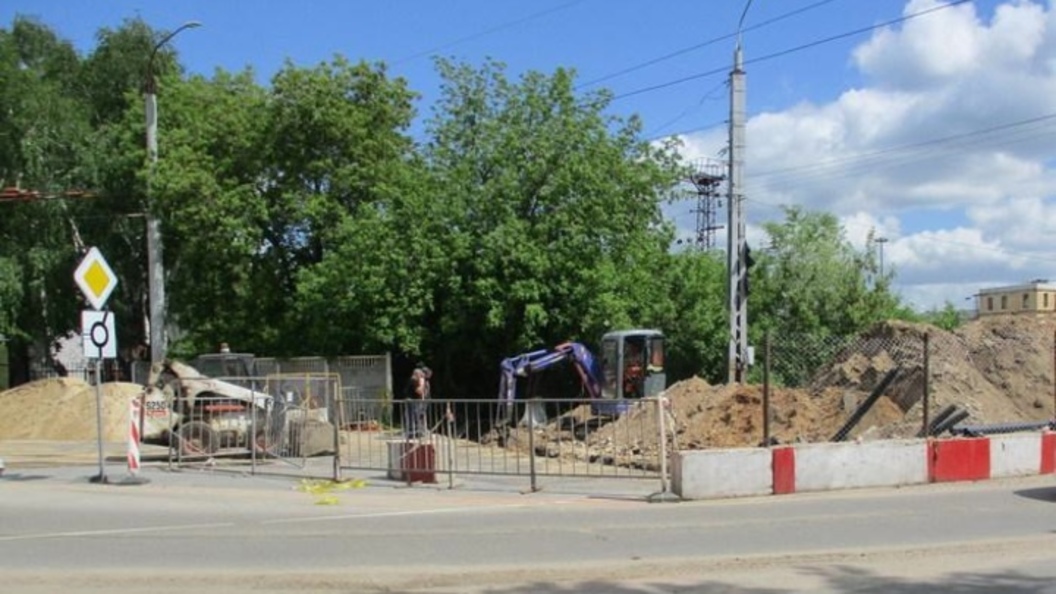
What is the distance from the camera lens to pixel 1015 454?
15.9 m

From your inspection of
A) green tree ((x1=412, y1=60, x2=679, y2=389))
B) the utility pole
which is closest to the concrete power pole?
the utility pole

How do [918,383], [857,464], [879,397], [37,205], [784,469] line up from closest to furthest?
[784,469] < [857,464] < [879,397] < [918,383] < [37,205]

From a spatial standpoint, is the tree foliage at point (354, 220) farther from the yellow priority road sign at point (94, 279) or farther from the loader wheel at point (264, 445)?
the yellow priority road sign at point (94, 279)

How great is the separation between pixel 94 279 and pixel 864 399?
1548 centimetres

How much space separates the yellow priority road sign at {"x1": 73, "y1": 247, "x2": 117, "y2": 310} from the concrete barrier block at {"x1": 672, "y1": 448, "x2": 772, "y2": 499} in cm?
924

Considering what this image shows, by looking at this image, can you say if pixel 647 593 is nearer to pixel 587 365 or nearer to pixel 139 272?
pixel 587 365

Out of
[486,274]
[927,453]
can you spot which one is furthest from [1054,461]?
[486,274]

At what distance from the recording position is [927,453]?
1528 cm

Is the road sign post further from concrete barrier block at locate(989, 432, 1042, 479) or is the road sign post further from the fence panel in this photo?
concrete barrier block at locate(989, 432, 1042, 479)

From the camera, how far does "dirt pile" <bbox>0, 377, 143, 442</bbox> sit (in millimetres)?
27312

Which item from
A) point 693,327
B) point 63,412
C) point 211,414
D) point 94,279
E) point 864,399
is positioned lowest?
point 63,412

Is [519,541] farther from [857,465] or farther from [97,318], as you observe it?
[97,318]

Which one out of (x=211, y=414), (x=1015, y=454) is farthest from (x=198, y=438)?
(x=1015, y=454)

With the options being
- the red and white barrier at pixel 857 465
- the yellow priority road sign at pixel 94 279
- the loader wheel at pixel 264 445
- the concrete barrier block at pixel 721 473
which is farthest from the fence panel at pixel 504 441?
the yellow priority road sign at pixel 94 279
